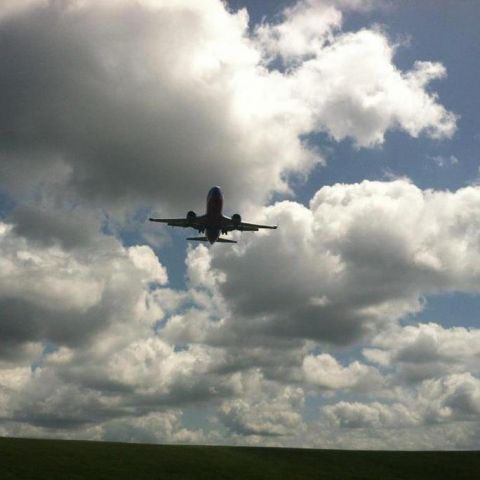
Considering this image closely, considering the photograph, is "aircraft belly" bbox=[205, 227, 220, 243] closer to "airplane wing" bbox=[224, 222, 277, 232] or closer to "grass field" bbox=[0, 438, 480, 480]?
"airplane wing" bbox=[224, 222, 277, 232]

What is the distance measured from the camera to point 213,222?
325ft

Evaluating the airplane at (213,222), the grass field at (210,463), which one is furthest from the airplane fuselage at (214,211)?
the grass field at (210,463)

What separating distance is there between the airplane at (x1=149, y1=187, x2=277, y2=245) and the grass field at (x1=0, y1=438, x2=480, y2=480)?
39.3 meters

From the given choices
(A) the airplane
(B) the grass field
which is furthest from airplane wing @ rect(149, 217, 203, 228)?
(B) the grass field

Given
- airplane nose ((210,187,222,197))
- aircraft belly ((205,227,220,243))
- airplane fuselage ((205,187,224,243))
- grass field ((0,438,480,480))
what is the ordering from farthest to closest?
aircraft belly ((205,227,220,243)) < airplane fuselage ((205,187,224,243)) < airplane nose ((210,187,222,197)) < grass field ((0,438,480,480))

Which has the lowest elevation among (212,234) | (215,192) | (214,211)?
(212,234)

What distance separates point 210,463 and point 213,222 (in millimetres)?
41499

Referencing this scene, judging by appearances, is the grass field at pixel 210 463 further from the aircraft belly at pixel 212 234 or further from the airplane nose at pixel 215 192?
the airplane nose at pixel 215 192

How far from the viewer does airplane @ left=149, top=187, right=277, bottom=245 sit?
96.9 m

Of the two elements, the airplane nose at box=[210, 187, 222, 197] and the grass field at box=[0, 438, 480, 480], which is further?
the airplane nose at box=[210, 187, 222, 197]

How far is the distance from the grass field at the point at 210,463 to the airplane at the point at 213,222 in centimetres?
3932

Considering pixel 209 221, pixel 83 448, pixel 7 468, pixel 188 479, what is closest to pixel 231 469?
pixel 188 479

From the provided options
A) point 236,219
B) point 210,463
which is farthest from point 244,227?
point 210,463

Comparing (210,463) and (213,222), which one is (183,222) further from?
(210,463)
